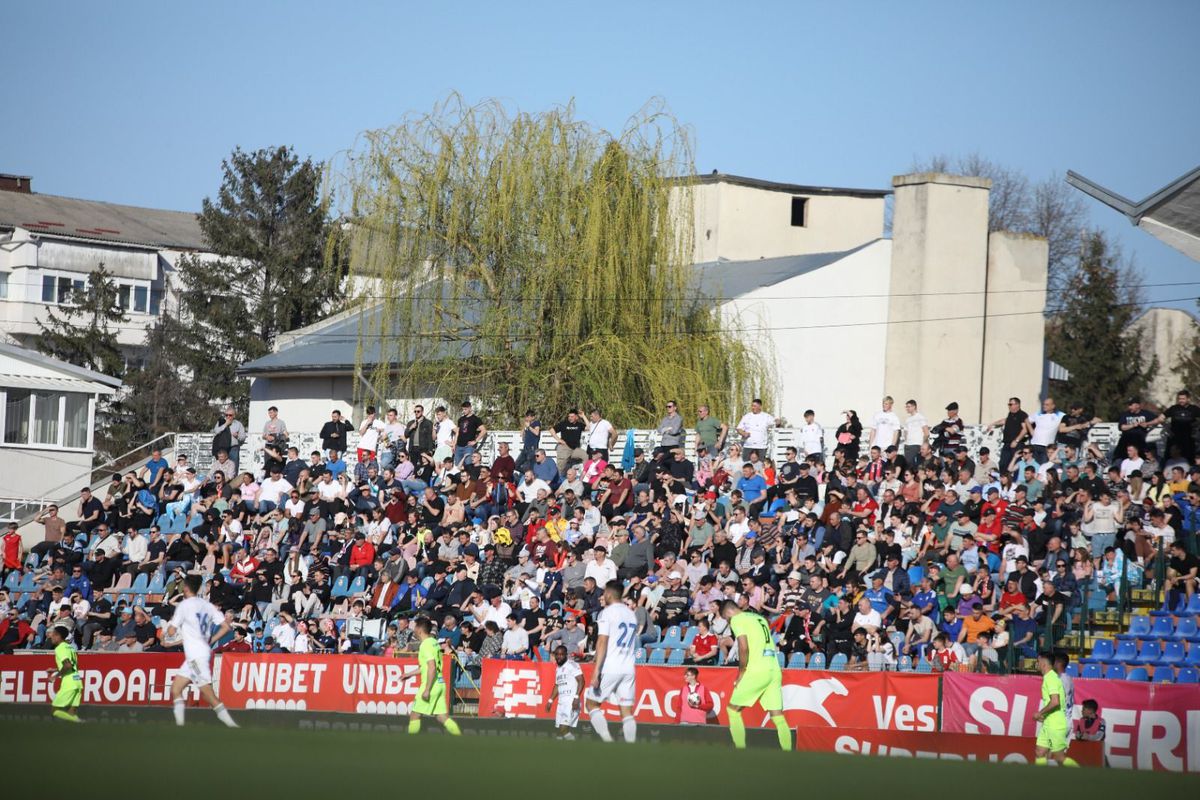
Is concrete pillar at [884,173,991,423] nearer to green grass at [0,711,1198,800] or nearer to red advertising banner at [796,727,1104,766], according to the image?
red advertising banner at [796,727,1104,766]

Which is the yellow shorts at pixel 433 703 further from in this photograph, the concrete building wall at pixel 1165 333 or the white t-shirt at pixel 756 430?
the concrete building wall at pixel 1165 333

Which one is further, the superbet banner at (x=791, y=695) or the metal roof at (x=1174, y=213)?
the metal roof at (x=1174, y=213)

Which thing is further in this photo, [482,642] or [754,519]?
[754,519]

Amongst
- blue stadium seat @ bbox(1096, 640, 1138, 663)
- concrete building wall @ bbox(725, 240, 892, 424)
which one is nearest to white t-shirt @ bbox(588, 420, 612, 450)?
blue stadium seat @ bbox(1096, 640, 1138, 663)

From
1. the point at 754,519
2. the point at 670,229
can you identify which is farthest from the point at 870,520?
the point at 670,229

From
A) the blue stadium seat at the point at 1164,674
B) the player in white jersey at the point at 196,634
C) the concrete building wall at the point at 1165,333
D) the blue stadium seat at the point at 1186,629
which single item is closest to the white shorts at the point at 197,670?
the player in white jersey at the point at 196,634

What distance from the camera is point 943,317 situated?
139 feet

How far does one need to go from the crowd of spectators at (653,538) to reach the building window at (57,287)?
38.0m

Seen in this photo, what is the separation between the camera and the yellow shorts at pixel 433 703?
1842 cm

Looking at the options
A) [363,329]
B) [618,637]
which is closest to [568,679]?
[618,637]

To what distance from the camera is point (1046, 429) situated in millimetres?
25203

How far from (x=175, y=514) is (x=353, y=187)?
890 centimetres

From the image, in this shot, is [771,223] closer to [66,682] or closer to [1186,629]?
[1186,629]

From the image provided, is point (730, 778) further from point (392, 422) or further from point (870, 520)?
point (392, 422)
